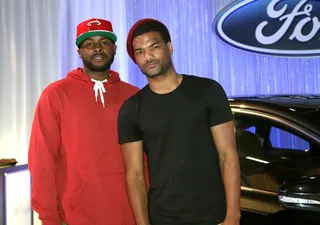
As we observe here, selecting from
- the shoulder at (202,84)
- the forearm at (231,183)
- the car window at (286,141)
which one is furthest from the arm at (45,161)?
the car window at (286,141)

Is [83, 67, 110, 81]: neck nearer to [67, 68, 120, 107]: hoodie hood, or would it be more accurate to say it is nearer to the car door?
[67, 68, 120, 107]: hoodie hood

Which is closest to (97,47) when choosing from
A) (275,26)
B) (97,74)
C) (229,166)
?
(97,74)

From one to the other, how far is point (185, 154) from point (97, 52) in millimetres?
866

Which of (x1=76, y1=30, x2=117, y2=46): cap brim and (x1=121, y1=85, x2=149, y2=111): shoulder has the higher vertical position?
(x1=76, y1=30, x2=117, y2=46): cap brim

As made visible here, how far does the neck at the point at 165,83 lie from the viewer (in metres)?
1.81

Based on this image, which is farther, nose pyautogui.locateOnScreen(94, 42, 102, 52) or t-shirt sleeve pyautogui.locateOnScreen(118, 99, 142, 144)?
nose pyautogui.locateOnScreen(94, 42, 102, 52)

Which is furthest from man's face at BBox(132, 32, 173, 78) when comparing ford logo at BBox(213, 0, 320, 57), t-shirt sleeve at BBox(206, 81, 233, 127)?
ford logo at BBox(213, 0, 320, 57)

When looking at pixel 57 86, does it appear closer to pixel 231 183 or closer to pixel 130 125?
pixel 130 125

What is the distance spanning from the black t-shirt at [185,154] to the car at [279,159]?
0.43m

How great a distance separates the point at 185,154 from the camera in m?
1.71

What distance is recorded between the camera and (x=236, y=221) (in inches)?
67.3

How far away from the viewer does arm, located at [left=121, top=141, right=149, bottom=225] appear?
1.82 m

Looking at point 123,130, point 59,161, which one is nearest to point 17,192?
point 59,161

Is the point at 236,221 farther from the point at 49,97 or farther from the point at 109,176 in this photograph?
the point at 49,97
